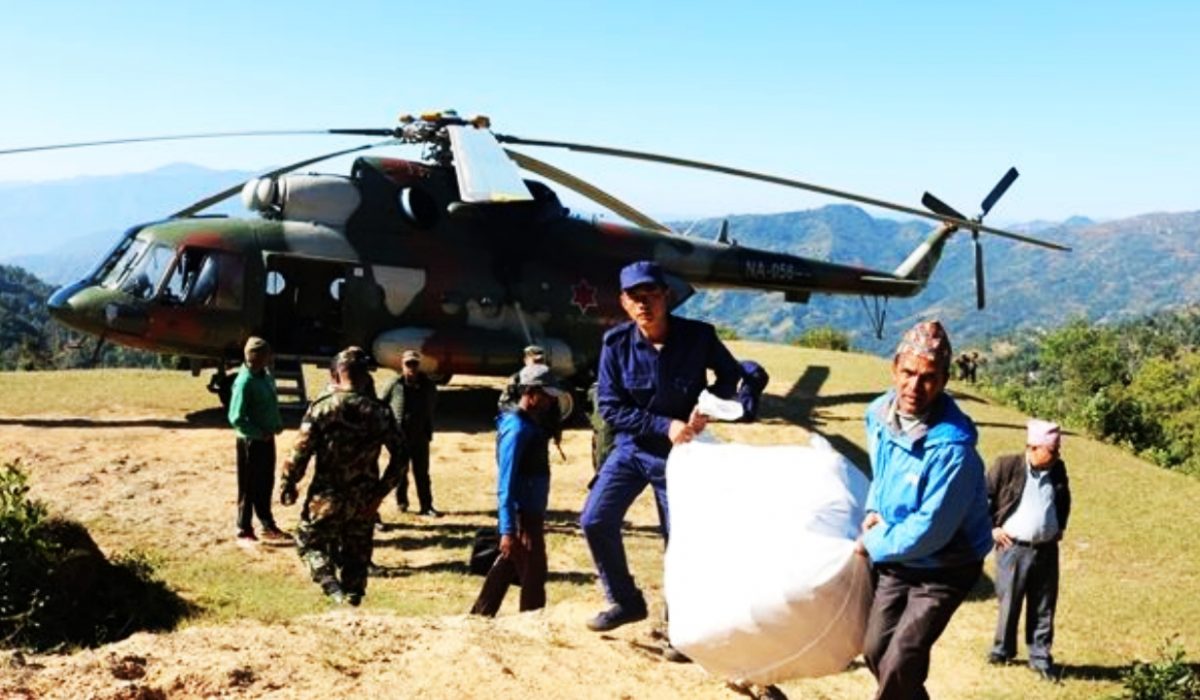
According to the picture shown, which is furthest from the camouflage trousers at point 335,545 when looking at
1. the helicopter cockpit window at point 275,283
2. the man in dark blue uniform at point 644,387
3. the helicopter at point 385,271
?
the helicopter cockpit window at point 275,283

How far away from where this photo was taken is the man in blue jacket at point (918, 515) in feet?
11.3

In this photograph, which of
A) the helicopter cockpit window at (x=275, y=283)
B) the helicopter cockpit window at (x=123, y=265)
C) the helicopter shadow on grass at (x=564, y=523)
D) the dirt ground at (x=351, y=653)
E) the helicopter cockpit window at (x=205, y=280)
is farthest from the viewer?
the helicopter cockpit window at (x=275, y=283)

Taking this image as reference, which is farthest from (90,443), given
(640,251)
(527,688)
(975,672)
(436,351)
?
(975,672)

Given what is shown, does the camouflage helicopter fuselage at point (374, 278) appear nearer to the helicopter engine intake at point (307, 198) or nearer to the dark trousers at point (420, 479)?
the helicopter engine intake at point (307, 198)

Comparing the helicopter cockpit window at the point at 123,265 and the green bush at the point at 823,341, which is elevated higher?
the helicopter cockpit window at the point at 123,265

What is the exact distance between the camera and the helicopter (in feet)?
41.8

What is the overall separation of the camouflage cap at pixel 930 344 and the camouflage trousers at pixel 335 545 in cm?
388

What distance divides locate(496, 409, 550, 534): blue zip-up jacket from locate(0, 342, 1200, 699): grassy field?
93 cm

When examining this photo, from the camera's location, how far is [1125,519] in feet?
36.4

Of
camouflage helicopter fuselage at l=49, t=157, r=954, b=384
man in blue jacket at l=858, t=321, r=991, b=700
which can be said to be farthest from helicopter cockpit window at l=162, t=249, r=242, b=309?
man in blue jacket at l=858, t=321, r=991, b=700

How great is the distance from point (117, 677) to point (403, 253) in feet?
33.0

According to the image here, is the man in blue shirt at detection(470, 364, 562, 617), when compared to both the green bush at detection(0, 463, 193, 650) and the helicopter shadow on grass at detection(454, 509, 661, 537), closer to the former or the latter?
the green bush at detection(0, 463, 193, 650)

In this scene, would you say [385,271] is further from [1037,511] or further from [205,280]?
[1037,511]

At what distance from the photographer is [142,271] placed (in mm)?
12820
